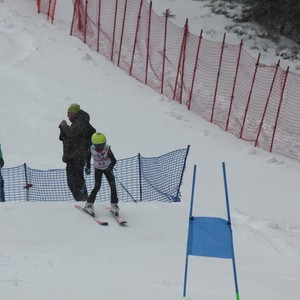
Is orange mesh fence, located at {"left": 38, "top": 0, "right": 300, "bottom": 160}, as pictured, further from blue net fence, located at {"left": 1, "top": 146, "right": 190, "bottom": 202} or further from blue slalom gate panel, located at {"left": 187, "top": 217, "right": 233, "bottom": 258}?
blue slalom gate panel, located at {"left": 187, "top": 217, "right": 233, "bottom": 258}

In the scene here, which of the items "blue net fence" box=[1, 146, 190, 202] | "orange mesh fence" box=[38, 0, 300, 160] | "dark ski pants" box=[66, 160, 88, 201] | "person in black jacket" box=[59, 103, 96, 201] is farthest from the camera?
"orange mesh fence" box=[38, 0, 300, 160]

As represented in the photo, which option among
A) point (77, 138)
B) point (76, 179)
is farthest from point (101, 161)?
point (76, 179)

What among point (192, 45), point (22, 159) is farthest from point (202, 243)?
point (192, 45)

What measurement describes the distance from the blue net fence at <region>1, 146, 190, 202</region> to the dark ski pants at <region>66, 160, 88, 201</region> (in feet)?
2.28

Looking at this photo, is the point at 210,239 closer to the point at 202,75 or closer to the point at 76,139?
the point at 76,139

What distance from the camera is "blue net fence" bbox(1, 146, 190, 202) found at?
11477mm

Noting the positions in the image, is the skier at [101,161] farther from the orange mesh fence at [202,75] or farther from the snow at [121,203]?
the orange mesh fence at [202,75]

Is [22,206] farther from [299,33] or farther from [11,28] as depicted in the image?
[299,33]

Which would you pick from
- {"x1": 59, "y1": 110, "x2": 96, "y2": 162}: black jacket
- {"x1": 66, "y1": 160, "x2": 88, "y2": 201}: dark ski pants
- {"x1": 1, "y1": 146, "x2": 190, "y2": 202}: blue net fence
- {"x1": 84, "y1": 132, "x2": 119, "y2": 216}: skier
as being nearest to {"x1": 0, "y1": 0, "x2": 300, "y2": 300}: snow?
{"x1": 84, "y1": 132, "x2": 119, "y2": 216}: skier

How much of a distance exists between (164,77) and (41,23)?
5084 mm

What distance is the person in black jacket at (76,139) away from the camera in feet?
33.2

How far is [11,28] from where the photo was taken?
67.0 ft

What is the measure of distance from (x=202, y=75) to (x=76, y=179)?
10.0m

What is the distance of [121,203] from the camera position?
34.9 ft
